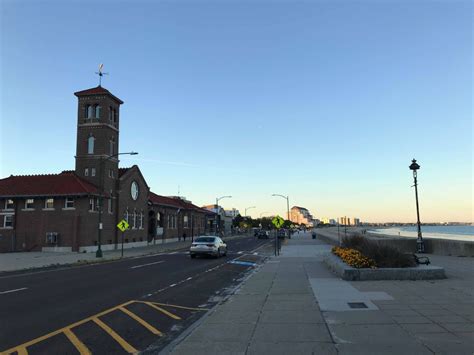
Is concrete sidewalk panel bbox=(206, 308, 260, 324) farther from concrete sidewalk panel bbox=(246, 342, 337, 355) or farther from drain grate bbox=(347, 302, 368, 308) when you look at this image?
drain grate bbox=(347, 302, 368, 308)

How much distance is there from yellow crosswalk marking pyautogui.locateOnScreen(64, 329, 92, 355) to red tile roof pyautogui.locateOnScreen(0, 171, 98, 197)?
3296 centimetres

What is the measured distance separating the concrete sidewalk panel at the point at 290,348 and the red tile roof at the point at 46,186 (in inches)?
1399

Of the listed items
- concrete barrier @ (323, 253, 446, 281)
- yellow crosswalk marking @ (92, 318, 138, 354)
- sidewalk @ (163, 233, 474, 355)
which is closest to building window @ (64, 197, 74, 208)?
sidewalk @ (163, 233, 474, 355)

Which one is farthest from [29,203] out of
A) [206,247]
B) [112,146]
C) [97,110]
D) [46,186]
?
[206,247]

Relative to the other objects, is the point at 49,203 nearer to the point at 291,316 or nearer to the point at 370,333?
the point at 291,316

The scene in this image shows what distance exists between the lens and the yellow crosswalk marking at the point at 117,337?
23.1 ft

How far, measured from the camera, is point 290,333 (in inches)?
296

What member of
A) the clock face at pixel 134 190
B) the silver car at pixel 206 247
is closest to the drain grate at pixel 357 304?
the silver car at pixel 206 247

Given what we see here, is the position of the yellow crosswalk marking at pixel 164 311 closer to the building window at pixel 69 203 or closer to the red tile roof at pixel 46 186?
the red tile roof at pixel 46 186

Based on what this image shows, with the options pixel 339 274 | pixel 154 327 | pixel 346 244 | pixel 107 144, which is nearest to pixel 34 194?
pixel 107 144

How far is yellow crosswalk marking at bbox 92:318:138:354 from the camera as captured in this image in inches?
278

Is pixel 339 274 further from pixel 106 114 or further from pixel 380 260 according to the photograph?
pixel 106 114

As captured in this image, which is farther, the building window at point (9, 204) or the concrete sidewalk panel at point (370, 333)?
the building window at point (9, 204)

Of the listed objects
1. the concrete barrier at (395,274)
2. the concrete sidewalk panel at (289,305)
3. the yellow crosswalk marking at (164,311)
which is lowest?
the yellow crosswalk marking at (164,311)
